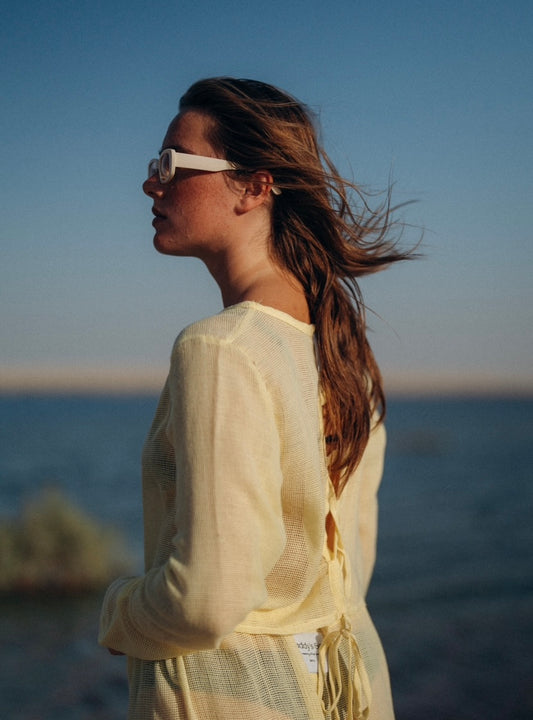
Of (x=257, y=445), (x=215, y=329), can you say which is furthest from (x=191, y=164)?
(x=257, y=445)

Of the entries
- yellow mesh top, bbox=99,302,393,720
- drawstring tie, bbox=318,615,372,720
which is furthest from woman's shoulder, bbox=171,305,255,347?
drawstring tie, bbox=318,615,372,720

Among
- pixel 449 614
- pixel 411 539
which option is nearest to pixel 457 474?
pixel 411 539

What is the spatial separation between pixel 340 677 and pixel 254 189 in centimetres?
108

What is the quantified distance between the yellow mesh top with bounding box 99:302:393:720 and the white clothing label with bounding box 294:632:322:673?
19 mm

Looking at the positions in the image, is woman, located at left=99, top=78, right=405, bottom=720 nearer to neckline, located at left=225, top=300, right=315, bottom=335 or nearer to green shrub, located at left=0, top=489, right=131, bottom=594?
neckline, located at left=225, top=300, right=315, bottom=335

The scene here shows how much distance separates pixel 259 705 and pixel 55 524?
9.55 metres

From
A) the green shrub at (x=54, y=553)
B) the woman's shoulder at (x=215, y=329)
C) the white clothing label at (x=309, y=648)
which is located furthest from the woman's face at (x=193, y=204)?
the green shrub at (x=54, y=553)

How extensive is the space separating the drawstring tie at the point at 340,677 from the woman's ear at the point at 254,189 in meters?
0.94

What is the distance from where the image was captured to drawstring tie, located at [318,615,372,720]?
1.58 metres

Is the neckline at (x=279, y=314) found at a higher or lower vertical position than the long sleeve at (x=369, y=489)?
higher

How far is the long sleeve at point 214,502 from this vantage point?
4.28 feet

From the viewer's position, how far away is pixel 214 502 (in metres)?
1.30

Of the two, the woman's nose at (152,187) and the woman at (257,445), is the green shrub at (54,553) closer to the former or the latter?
the woman at (257,445)

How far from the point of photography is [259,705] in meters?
1.42
